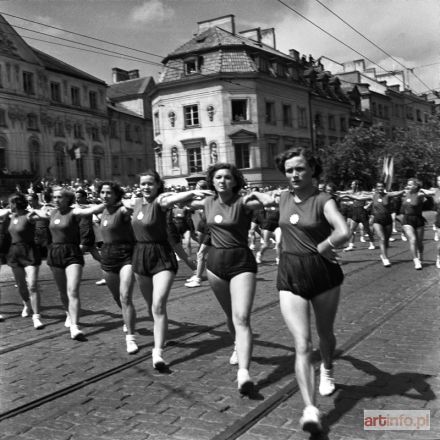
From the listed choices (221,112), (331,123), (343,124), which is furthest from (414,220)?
(343,124)

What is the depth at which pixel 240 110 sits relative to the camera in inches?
1747

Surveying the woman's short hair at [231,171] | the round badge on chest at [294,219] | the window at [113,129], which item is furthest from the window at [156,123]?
A: the round badge on chest at [294,219]

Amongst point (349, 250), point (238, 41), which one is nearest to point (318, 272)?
point (349, 250)

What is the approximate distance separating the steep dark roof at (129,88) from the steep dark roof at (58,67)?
761 centimetres

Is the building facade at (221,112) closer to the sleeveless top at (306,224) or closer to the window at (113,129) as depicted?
the window at (113,129)

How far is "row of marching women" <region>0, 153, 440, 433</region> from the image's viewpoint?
14.6 feet

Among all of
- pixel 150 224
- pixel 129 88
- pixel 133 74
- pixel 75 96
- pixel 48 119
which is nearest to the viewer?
pixel 150 224

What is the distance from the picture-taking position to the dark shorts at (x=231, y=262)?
5340 mm

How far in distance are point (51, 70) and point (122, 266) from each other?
39.4m

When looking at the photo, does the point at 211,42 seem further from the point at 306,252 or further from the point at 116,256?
the point at 306,252

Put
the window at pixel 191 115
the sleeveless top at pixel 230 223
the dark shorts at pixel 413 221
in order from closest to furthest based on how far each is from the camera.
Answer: the sleeveless top at pixel 230 223 < the dark shorts at pixel 413 221 < the window at pixel 191 115

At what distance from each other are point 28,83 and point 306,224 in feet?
132

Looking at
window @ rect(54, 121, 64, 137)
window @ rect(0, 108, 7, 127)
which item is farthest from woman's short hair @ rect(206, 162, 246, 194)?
window @ rect(54, 121, 64, 137)

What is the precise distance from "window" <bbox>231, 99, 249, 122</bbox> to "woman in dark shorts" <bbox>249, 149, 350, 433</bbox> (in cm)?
4007
